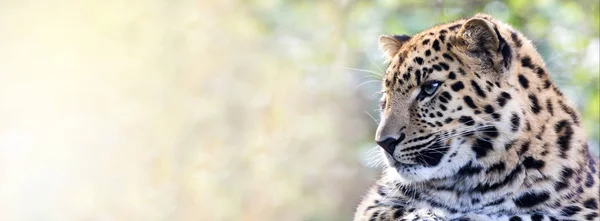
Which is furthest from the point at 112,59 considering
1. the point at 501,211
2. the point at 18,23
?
the point at 501,211

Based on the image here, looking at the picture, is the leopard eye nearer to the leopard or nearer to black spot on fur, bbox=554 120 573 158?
the leopard

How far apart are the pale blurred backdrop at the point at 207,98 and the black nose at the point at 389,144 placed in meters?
0.43

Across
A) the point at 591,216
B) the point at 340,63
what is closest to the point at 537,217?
the point at 591,216

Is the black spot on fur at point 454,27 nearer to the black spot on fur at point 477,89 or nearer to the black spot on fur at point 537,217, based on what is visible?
the black spot on fur at point 477,89

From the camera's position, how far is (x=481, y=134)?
171 centimetres

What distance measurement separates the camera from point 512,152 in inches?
67.9

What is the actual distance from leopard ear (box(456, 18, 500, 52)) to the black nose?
0.27m

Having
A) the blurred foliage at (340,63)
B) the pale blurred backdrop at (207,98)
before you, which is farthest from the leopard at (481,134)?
the blurred foliage at (340,63)

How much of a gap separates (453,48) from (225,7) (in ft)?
4.36

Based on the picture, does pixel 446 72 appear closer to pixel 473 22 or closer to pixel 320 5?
pixel 473 22

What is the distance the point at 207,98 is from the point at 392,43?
3.39 feet

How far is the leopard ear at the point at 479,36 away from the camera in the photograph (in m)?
1.69

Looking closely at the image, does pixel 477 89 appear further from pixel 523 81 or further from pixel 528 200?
pixel 528 200

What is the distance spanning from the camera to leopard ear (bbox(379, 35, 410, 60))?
197 centimetres
